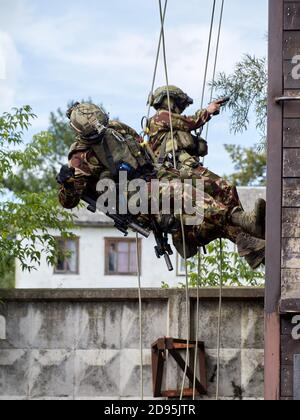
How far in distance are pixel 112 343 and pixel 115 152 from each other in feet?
11.3

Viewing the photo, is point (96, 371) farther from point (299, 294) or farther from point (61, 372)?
point (299, 294)

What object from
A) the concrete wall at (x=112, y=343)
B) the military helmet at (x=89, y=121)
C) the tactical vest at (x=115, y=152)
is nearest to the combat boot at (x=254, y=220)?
the tactical vest at (x=115, y=152)

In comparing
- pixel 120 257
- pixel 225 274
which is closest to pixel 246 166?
pixel 120 257

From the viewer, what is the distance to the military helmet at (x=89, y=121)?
14164 millimetres

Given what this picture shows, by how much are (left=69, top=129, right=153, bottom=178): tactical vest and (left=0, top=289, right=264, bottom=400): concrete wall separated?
291 cm

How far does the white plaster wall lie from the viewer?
4997 centimetres

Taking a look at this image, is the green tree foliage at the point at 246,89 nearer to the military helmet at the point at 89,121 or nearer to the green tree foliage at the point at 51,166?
the military helmet at the point at 89,121

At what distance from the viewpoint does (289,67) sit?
12969 millimetres

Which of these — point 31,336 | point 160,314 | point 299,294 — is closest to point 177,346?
point 160,314

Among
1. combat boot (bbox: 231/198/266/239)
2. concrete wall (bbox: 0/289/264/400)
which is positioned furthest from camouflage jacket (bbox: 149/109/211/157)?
concrete wall (bbox: 0/289/264/400)

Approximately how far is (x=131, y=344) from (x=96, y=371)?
21.3 inches

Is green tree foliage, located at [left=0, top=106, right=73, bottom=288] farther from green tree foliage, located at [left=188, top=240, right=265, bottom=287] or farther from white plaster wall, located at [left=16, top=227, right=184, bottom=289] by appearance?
white plaster wall, located at [left=16, top=227, right=184, bottom=289]

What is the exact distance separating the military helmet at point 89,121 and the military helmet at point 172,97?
3.97 ft

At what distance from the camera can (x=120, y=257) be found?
52344 mm
